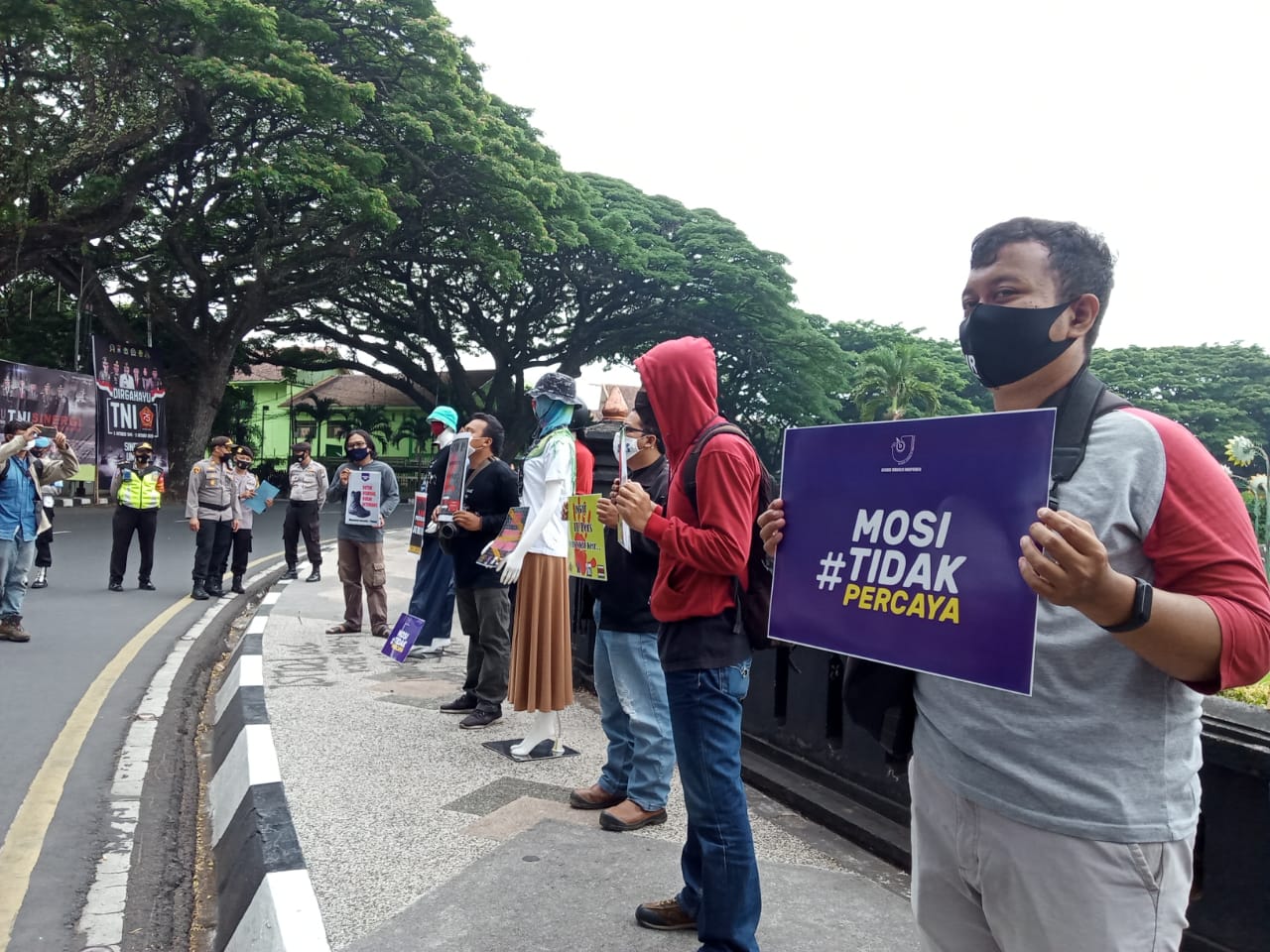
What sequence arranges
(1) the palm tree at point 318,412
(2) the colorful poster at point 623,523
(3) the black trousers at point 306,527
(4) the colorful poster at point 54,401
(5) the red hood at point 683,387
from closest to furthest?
(5) the red hood at point 683,387, (2) the colorful poster at point 623,523, (3) the black trousers at point 306,527, (4) the colorful poster at point 54,401, (1) the palm tree at point 318,412

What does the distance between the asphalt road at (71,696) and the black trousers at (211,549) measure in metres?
0.33

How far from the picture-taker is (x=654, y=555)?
150 inches

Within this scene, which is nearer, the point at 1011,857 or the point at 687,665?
the point at 1011,857

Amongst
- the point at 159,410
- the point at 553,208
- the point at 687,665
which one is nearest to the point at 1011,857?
the point at 687,665

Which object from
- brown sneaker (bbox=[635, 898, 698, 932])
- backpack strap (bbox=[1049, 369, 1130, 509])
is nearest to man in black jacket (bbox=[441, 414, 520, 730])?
brown sneaker (bbox=[635, 898, 698, 932])

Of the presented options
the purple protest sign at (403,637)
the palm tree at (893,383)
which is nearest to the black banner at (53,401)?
the purple protest sign at (403,637)

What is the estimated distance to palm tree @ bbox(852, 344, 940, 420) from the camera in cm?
4169

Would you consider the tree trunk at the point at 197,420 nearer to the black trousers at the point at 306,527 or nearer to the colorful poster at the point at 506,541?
the black trousers at the point at 306,527

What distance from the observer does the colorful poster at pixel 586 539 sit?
386 cm

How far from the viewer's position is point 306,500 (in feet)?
35.7

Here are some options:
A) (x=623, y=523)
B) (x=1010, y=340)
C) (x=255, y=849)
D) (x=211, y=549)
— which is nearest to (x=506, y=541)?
(x=623, y=523)

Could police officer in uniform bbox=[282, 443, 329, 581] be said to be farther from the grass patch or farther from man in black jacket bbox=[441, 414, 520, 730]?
the grass patch

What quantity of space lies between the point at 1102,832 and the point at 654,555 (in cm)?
252

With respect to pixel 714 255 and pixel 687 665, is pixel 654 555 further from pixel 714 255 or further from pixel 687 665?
pixel 714 255
